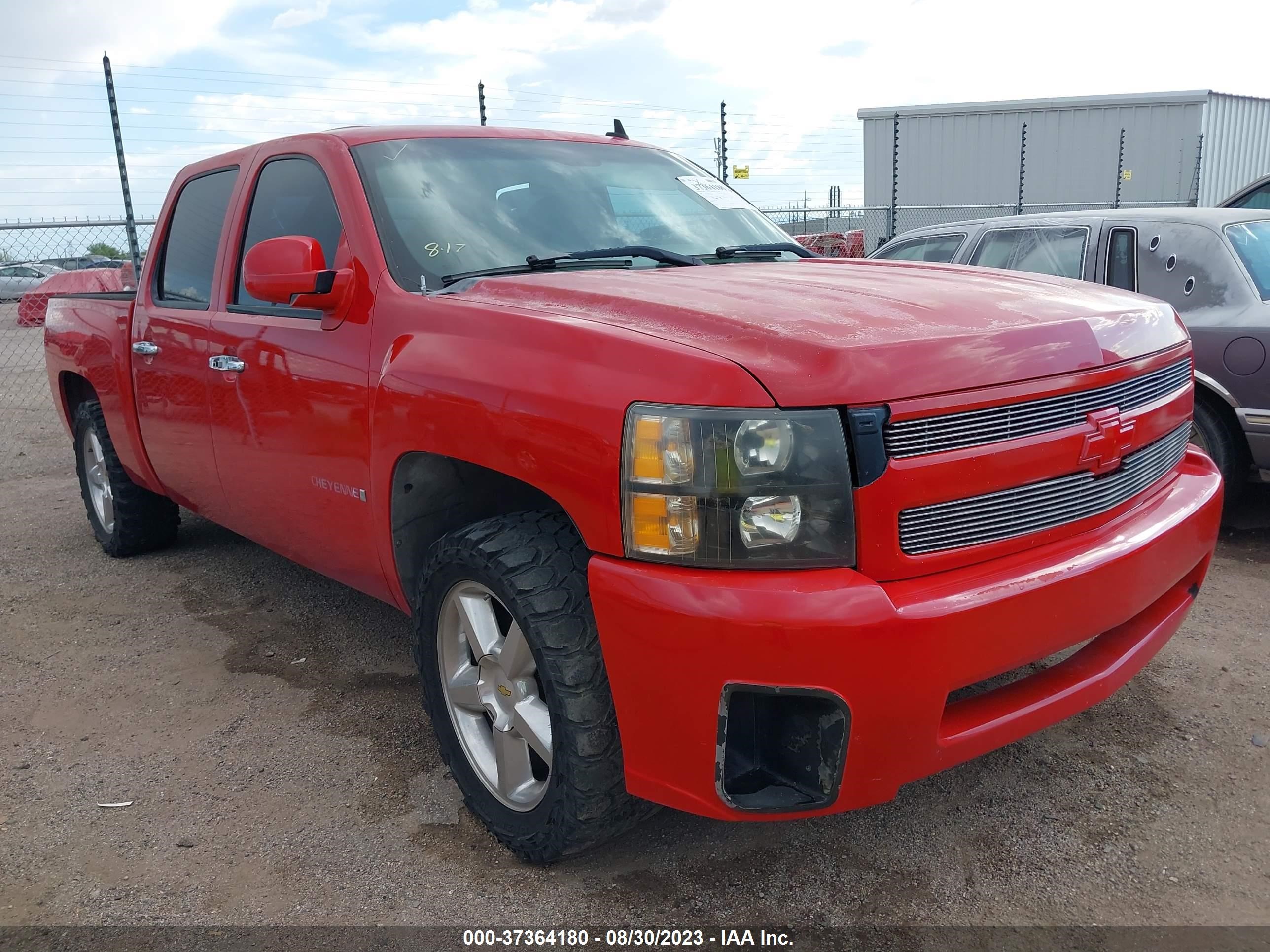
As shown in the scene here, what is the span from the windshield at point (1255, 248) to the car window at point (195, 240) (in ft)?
14.4

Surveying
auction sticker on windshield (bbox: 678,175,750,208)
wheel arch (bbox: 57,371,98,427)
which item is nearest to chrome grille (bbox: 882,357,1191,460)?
auction sticker on windshield (bbox: 678,175,750,208)

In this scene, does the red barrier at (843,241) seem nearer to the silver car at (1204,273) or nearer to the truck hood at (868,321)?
the silver car at (1204,273)

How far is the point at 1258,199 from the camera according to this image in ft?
24.1

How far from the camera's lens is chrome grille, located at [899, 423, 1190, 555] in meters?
1.97

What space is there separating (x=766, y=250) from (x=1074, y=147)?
767 inches

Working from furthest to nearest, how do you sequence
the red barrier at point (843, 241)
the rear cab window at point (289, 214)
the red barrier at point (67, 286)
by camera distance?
the red barrier at point (67, 286)
the red barrier at point (843, 241)
the rear cab window at point (289, 214)

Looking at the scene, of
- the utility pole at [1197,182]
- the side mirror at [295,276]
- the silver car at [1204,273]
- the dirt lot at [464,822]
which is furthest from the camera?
the utility pole at [1197,182]

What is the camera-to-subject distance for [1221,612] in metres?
3.81

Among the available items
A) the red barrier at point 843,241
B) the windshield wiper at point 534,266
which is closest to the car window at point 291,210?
the windshield wiper at point 534,266

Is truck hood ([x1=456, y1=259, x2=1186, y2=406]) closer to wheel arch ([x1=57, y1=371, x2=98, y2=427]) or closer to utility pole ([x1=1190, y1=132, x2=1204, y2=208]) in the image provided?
wheel arch ([x1=57, y1=371, x2=98, y2=427])

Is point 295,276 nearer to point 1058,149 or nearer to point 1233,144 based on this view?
point 1058,149

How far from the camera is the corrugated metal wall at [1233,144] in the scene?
2027cm

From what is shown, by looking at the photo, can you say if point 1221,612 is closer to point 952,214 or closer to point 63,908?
point 63,908

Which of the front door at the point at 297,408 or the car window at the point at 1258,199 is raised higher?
the car window at the point at 1258,199
